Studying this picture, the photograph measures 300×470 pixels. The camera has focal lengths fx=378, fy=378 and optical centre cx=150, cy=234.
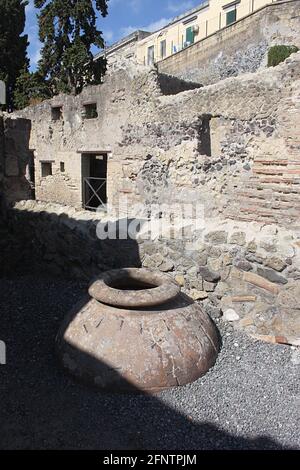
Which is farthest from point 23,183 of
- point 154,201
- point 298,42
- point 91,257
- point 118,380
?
point 298,42

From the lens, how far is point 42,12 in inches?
672

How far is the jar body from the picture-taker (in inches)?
141

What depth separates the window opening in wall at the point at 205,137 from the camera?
7453 millimetres

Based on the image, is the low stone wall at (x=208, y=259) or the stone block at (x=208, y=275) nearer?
the low stone wall at (x=208, y=259)

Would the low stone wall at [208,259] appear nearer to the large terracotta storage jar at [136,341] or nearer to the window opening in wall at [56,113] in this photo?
the large terracotta storage jar at [136,341]

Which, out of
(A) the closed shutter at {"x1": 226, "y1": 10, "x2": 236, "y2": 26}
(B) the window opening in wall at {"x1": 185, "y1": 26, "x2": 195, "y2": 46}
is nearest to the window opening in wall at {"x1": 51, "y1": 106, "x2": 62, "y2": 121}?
(A) the closed shutter at {"x1": 226, "y1": 10, "x2": 236, "y2": 26}

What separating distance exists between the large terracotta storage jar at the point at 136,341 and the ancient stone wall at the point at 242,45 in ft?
45.7

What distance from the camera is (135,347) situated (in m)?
3.63

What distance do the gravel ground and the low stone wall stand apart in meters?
0.56

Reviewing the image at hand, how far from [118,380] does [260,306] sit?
222cm

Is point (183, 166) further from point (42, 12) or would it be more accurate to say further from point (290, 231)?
point (42, 12)

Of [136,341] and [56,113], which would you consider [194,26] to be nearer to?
[56,113]

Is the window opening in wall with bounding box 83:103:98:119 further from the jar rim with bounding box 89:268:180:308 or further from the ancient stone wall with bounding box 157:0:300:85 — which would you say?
the ancient stone wall with bounding box 157:0:300:85

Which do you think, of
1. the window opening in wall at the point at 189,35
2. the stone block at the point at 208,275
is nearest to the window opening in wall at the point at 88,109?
the stone block at the point at 208,275
